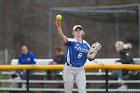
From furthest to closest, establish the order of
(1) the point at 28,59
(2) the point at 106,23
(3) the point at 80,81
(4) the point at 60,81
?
(2) the point at 106,23
(1) the point at 28,59
(4) the point at 60,81
(3) the point at 80,81

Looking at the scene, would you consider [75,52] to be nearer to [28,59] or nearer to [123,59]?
[123,59]

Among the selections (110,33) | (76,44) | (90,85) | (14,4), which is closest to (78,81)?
(76,44)

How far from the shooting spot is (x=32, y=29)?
34.6m

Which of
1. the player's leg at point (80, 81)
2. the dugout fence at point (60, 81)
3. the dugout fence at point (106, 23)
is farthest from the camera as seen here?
the dugout fence at point (106, 23)

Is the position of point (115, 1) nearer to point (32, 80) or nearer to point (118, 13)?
point (118, 13)

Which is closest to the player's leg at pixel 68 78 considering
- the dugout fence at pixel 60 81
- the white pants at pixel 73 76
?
the white pants at pixel 73 76

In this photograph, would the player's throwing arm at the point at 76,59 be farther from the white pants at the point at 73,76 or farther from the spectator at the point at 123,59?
the spectator at the point at 123,59

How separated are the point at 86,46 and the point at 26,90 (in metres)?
2.84

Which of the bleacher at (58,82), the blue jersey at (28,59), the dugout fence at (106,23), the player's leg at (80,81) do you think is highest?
the dugout fence at (106,23)

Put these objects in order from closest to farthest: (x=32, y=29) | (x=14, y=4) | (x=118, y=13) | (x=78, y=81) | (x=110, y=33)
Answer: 1. (x=78, y=81)
2. (x=118, y=13)
3. (x=110, y=33)
4. (x=14, y=4)
5. (x=32, y=29)

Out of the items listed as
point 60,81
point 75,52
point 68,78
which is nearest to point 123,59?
point 60,81

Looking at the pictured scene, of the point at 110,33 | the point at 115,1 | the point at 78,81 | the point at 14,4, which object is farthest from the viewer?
the point at 14,4

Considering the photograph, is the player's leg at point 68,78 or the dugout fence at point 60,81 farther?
the dugout fence at point 60,81

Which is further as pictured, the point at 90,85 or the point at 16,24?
the point at 16,24
